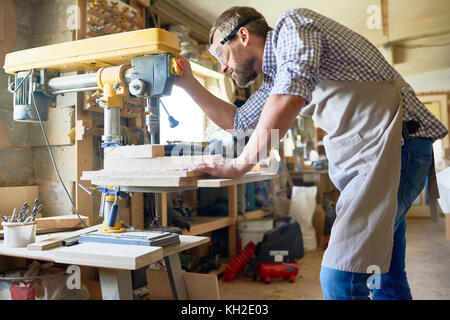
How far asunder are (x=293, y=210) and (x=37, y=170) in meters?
2.64

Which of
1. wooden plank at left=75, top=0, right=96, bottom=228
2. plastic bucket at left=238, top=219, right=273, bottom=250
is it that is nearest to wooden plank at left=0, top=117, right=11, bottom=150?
wooden plank at left=75, top=0, right=96, bottom=228

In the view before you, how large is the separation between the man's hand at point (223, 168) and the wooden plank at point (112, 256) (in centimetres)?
27

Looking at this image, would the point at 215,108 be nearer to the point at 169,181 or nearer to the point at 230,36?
the point at 230,36

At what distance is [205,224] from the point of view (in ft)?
9.52

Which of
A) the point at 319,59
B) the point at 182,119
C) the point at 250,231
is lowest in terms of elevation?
the point at 250,231

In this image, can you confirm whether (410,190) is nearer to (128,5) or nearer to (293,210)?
(128,5)

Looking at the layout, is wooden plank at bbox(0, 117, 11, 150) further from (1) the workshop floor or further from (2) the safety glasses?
(1) the workshop floor

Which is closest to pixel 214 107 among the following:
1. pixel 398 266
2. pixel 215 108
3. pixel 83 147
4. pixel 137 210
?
pixel 215 108

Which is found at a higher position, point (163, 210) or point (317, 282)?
point (163, 210)

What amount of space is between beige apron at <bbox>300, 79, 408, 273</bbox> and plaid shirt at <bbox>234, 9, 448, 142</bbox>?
40 mm

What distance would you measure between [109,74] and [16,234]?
63 cm

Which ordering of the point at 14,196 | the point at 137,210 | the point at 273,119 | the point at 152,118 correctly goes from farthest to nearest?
the point at 137,210
the point at 14,196
the point at 152,118
the point at 273,119

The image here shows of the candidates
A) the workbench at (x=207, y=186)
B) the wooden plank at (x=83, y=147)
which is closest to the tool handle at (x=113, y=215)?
the workbench at (x=207, y=186)
